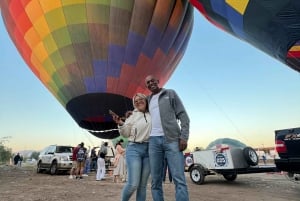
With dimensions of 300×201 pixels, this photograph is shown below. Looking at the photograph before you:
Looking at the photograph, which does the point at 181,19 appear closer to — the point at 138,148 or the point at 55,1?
the point at 55,1

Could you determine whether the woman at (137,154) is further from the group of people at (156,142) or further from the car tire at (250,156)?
the car tire at (250,156)

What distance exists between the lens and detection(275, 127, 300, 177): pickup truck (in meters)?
5.61

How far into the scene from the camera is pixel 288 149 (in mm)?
5723

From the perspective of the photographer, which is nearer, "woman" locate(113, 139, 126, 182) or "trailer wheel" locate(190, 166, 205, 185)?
"trailer wheel" locate(190, 166, 205, 185)

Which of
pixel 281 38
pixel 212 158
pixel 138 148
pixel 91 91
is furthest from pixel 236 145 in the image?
pixel 91 91

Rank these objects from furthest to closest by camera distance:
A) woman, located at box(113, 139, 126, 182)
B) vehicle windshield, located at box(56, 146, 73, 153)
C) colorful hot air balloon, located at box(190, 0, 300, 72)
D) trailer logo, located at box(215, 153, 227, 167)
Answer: vehicle windshield, located at box(56, 146, 73, 153), woman, located at box(113, 139, 126, 182), trailer logo, located at box(215, 153, 227, 167), colorful hot air balloon, located at box(190, 0, 300, 72)

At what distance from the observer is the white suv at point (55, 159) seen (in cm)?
1498

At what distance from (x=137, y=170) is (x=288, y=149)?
11.2 feet

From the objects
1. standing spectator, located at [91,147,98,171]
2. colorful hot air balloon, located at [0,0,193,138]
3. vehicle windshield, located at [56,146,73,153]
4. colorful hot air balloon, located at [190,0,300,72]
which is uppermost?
colorful hot air balloon, located at [0,0,193,138]

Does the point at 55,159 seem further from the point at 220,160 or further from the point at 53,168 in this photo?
the point at 220,160

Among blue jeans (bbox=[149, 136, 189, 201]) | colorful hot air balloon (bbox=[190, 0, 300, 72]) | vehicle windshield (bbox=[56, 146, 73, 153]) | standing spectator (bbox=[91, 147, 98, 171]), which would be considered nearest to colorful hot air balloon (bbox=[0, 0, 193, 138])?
vehicle windshield (bbox=[56, 146, 73, 153])

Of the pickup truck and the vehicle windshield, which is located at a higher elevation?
the vehicle windshield

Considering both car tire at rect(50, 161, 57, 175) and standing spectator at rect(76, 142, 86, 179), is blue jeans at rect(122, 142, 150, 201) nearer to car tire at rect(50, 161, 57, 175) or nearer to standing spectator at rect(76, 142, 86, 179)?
standing spectator at rect(76, 142, 86, 179)

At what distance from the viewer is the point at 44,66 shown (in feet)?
46.9
